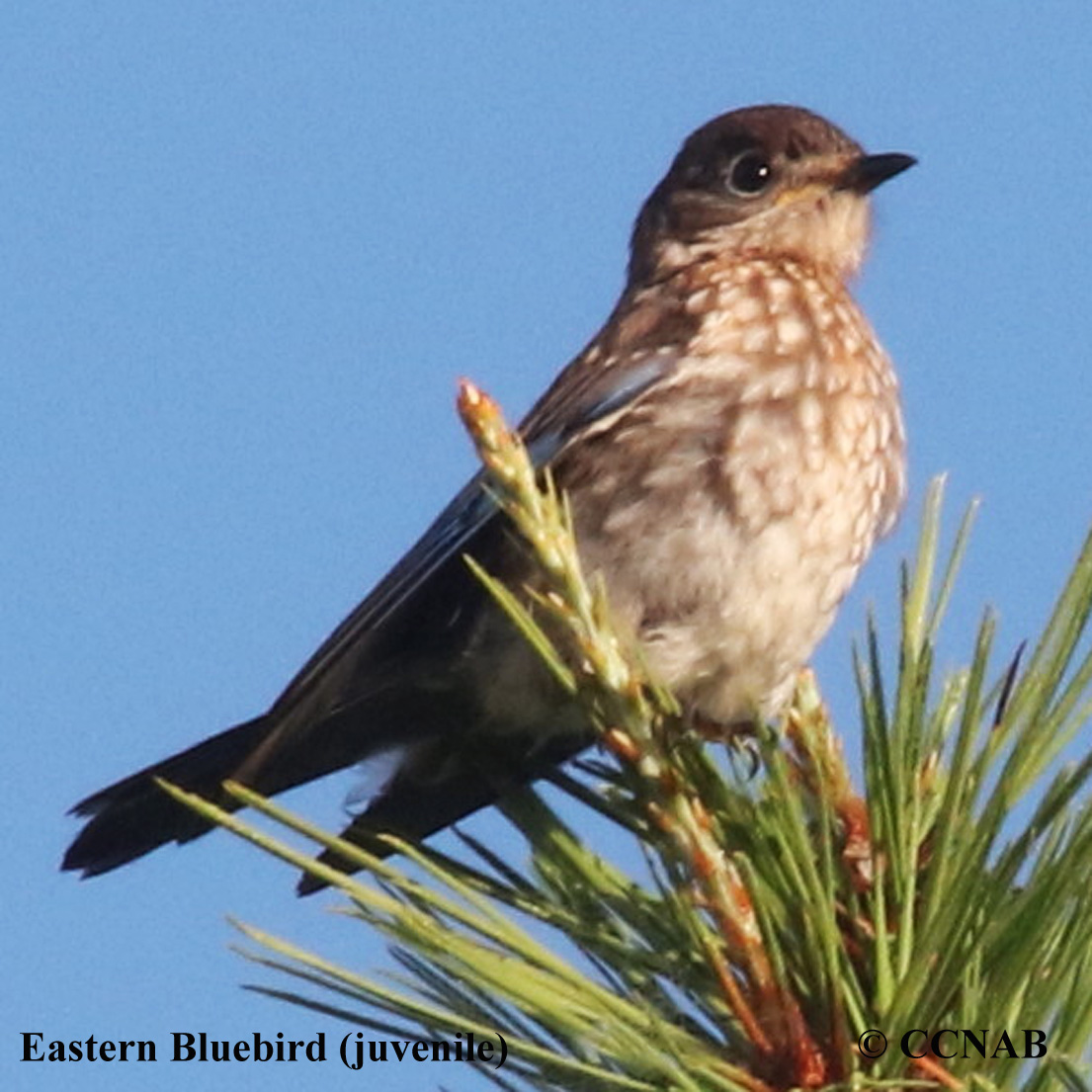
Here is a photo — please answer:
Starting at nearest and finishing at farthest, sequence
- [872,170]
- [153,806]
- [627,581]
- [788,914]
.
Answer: [788,914] < [153,806] < [627,581] < [872,170]

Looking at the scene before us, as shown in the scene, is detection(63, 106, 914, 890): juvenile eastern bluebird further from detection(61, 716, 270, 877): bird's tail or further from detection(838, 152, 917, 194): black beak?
detection(838, 152, 917, 194): black beak

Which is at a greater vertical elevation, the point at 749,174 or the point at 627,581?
the point at 749,174

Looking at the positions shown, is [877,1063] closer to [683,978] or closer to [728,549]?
[683,978]

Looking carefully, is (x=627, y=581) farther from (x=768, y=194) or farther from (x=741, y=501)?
(x=768, y=194)

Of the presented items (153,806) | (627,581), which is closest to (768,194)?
(627,581)

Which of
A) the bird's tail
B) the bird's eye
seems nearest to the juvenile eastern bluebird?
the bird's tail

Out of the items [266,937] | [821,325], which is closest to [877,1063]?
[266,937]

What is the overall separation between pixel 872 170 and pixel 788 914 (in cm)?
324

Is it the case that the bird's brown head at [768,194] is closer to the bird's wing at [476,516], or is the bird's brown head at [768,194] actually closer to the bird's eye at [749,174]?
the bird's eye at [749,174]

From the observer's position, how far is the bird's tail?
4375 mm

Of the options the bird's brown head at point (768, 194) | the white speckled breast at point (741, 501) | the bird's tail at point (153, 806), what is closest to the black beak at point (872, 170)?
the bird's brown head at point (768, 194)

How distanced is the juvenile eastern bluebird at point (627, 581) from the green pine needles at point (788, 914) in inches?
48.9

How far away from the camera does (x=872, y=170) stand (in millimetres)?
5699

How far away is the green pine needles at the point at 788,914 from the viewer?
8.58 ft
